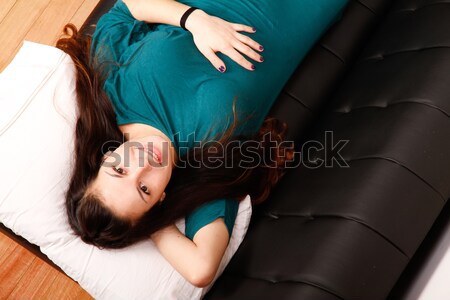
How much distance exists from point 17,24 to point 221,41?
4.51ft

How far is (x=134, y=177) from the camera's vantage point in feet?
3.51

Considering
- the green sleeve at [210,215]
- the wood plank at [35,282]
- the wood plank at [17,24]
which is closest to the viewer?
the green sleeve at [210,215]

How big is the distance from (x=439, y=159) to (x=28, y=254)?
1.59m

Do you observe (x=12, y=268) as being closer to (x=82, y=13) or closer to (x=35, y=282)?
(x=35, y=282)

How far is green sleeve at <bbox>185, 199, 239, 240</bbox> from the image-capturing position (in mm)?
1143

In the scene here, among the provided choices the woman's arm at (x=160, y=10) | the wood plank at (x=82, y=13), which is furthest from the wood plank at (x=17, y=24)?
the woman's arm at (x=160, y=10)

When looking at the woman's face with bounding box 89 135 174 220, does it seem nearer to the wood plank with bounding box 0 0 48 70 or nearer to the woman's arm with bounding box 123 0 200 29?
the woman's arm with bounding box 123 0 200 29

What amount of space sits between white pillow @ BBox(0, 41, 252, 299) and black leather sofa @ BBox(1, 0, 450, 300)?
0.15 metres

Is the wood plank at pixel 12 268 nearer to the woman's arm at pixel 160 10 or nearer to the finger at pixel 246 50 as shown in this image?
the woman's arm at pixel 160 10

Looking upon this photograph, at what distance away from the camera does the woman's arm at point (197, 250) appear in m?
1.08

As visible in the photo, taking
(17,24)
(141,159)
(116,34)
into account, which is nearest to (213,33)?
(116,34)

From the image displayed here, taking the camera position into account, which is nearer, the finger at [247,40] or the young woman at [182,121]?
the young woman at [182,121]

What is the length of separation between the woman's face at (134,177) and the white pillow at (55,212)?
4.8 inches

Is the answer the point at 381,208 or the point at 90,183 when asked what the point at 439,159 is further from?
the point at 90,183
